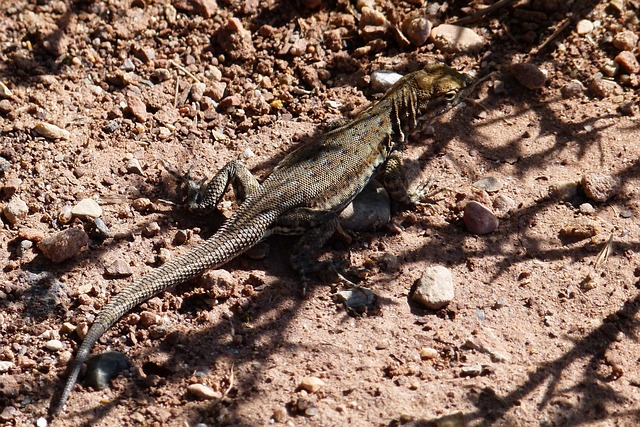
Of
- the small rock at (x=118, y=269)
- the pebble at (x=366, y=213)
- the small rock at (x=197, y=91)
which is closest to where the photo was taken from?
the small rock at (x=118, y=269)

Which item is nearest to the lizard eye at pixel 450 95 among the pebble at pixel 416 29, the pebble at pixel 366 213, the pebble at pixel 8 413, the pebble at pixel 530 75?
the pebble at pixel 530 75

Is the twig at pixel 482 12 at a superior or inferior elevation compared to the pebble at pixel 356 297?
superior

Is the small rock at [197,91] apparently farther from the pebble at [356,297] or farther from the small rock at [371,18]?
the pebble at [356,297]

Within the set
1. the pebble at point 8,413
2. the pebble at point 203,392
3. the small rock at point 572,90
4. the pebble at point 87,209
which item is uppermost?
the small rock at point 572,90

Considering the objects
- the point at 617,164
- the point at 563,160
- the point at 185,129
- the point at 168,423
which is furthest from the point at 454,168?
the point at 168,423

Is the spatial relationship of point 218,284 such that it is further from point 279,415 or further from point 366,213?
point 366,213

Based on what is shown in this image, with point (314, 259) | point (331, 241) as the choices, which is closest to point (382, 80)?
point (331, 241)
